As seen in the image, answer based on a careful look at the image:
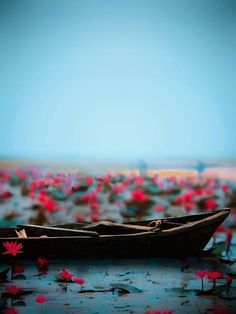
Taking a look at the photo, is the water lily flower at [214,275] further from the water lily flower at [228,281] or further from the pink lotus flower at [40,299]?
the pink lotus flower at [40,299]

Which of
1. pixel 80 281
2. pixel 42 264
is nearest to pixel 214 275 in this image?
pixel 80 281

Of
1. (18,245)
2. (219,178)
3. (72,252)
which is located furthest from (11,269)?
(219,178)

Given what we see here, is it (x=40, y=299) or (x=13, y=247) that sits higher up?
(x=13, y=247)

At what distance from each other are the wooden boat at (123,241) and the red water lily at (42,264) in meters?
0.03

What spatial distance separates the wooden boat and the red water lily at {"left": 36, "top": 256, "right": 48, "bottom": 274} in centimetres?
3

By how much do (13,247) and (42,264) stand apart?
0.65 ft

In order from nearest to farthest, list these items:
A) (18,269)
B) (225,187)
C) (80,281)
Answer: (80,281) → (18,269) → (225,187)

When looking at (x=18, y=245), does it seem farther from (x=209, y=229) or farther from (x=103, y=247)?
(x=209, y=229)

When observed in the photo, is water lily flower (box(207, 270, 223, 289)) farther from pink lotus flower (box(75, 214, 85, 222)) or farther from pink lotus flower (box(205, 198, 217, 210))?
pink lotus flower (box(75, 214, 85, 222))

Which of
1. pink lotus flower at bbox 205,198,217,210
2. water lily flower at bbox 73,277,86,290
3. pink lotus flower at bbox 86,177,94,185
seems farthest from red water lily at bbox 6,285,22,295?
pink lotus flower at bbox 205,198,217,210

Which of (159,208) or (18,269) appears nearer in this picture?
(18,269)

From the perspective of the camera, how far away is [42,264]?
2053mm

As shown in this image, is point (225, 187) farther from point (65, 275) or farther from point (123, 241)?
point (65, 275)

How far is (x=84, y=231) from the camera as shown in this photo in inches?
85.0
